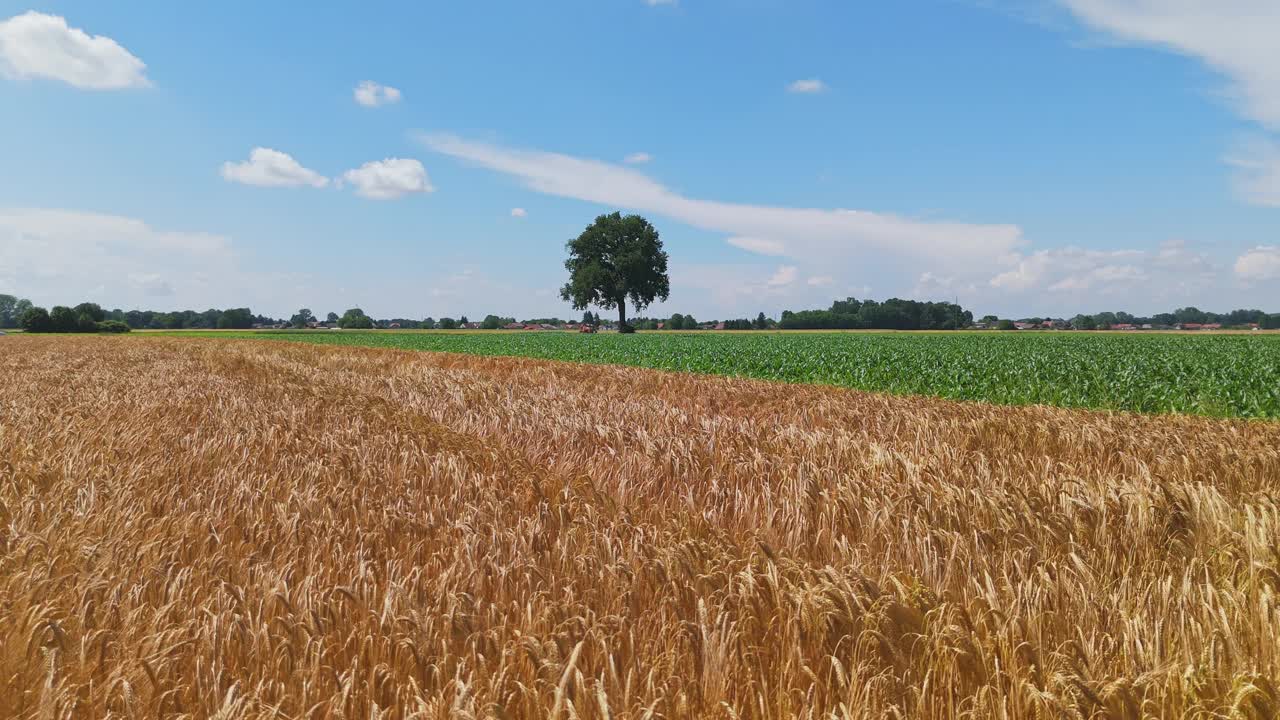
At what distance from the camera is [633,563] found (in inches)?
124

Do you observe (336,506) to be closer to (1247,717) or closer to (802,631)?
(802,631)

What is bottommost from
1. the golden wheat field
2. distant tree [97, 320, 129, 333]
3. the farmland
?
the farmland

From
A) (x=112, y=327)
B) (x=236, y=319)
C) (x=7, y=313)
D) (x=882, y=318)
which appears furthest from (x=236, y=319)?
(x=882, y=318)

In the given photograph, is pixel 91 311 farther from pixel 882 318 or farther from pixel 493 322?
pixel 882 318

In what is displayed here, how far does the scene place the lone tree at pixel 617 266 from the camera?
92.8 meters

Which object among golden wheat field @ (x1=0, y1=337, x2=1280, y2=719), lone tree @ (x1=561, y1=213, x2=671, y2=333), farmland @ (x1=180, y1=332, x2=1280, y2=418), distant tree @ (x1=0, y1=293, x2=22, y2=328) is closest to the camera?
golden wheat field @ (x1=0, y1=337, x2=1280, y2=719)

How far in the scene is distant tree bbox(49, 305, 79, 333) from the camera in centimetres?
10162

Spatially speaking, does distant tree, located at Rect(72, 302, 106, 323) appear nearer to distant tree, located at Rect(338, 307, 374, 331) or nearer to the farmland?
distant tree, located at Rect(338, 307, 374, 331)

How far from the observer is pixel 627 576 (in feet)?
10.4

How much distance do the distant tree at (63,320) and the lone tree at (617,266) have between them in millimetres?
72705

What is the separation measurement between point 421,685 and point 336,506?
240 cm

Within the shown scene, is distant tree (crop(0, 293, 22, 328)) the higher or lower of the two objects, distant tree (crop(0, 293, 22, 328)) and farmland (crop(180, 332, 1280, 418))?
the higher

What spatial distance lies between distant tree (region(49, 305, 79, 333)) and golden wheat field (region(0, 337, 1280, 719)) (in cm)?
12223

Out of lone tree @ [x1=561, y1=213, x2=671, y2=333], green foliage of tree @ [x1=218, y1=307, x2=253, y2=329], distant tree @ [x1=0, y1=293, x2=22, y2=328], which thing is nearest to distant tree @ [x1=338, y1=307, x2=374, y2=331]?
green foliage of tree @ [x1=218, y1=307, x2=253, y2=329]
